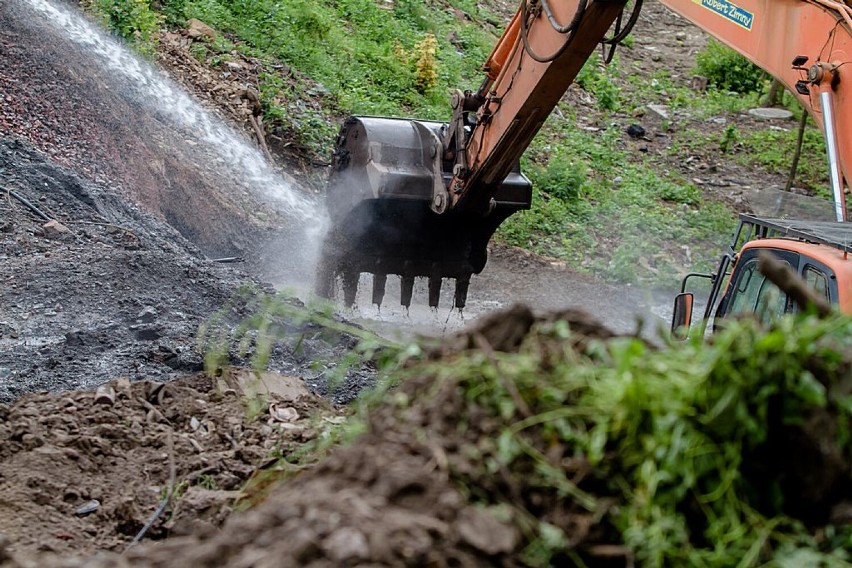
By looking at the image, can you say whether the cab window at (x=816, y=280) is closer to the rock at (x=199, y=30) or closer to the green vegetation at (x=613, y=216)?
the green vegetation at (x=613, y=216)

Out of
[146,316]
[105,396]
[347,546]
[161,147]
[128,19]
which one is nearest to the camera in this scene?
[347,546]

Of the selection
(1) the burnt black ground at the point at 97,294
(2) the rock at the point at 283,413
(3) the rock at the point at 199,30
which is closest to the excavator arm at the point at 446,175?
(1) the burnt black ground at the point at 97,294

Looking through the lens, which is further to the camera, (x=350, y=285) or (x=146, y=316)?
(x=350, y=285)

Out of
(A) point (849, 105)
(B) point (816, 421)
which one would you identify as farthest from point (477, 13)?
(B) point (816, 421)

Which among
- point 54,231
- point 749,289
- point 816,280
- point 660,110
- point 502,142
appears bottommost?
point 54,231

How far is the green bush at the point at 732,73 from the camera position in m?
19.6

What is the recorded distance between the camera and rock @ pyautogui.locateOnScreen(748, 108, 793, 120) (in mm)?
18094

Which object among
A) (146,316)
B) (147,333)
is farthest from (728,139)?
(147,333)

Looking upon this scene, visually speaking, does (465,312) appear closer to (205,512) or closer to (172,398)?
(172,398)

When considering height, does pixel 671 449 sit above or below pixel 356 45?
below

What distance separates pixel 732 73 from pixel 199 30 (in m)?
10.6

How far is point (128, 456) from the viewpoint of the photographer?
15.8ft

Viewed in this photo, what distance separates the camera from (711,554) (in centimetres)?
211

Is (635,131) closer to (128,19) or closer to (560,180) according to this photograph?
(560,180)
